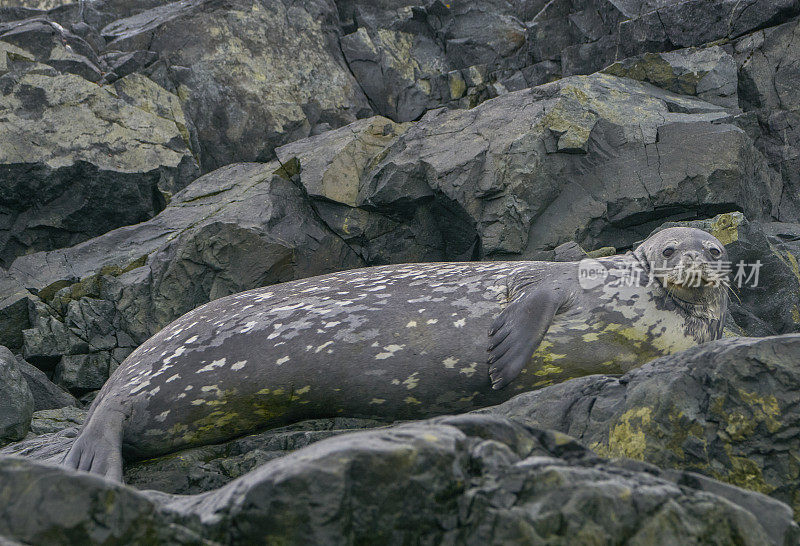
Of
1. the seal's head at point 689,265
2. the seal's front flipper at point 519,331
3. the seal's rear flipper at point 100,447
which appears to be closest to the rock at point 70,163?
the seal's rear flipper at point 100,447

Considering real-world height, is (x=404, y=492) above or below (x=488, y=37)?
below

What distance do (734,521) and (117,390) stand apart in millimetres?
3521

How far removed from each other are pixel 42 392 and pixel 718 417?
5372mm

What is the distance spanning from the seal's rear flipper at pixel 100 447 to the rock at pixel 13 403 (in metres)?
1.00

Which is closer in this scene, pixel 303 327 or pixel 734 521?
pixel 734 521

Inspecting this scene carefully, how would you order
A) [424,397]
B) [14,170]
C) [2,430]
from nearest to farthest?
[424,397], [2,430], [14,170]

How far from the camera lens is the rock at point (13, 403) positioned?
5.03 meters

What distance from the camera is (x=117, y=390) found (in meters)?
4.46

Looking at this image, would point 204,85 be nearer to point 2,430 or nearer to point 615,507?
point 2,430

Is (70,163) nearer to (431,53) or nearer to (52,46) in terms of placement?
(52,46)

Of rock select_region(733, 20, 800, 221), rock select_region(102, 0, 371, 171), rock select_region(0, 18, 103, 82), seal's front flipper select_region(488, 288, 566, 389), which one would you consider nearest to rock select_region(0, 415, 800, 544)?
seal's front flipper select_region(488, 288, 566, 389)

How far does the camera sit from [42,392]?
627cm

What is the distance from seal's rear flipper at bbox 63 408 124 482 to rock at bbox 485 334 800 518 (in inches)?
95.1

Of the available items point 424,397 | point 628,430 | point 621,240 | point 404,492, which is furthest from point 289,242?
point 404,492
